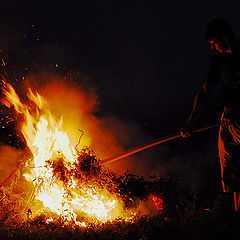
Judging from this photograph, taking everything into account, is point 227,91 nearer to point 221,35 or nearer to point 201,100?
point 201,100

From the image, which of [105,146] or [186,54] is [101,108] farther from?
[186,54]

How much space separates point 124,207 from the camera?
5098mm

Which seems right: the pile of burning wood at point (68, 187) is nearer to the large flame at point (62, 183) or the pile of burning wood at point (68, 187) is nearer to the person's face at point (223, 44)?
the large flame at point (62, 183)

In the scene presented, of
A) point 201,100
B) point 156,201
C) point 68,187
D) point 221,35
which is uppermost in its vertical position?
point 221,35

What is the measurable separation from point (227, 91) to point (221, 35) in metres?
0.66

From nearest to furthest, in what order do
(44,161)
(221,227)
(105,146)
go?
1. (221,227)
2. (44,161)
3. (105,146)

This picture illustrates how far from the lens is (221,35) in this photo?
9.86 feet

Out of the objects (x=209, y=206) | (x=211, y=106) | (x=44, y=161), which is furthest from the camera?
(x=211, y=106)

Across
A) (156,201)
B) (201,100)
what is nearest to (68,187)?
(156,201)

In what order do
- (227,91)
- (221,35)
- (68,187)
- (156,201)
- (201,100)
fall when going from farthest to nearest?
1. (156,201)
2. (68,187)
3. (201,100)
4. (227,91)
5. (221,35)

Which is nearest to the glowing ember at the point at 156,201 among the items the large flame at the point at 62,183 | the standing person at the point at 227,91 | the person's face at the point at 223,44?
the large flame at the point at 62,183

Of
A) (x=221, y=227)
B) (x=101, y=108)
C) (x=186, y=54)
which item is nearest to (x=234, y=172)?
(x=221, y=227)

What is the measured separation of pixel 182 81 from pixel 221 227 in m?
4.90

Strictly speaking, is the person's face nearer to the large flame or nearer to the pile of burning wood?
the pile of burning wood
